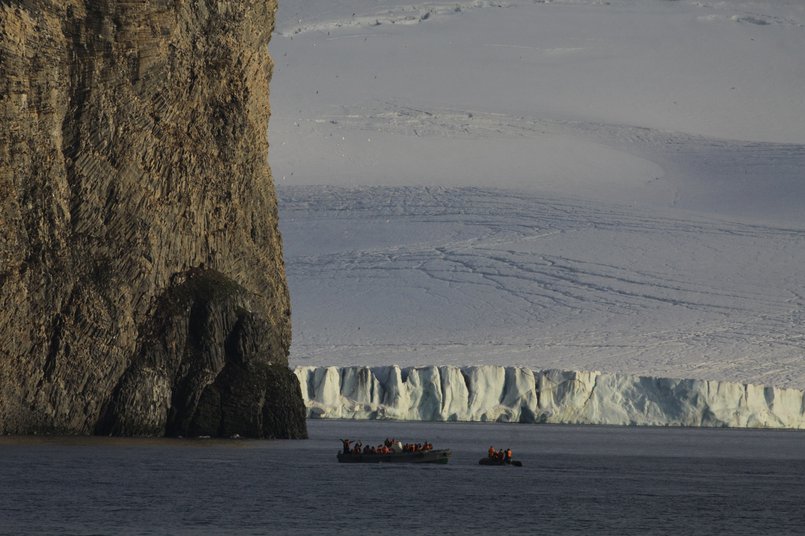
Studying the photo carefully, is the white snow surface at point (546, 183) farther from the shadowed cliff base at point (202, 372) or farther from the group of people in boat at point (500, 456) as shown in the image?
the shadowed cliff base at point (202, 372)

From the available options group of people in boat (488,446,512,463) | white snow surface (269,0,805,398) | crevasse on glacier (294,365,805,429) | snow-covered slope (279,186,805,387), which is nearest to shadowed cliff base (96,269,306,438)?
group of people in boat (488,446,512,463)

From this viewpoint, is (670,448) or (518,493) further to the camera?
(670,448)

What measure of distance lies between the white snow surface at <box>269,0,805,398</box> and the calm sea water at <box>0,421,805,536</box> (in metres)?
24.8

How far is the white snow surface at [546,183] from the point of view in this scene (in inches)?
3780

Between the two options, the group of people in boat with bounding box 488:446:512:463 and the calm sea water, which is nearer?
the calm sea water

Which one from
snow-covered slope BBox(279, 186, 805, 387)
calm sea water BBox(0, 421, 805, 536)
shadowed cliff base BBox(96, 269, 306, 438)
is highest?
snow-covered slope BBox(279, 186, 805, 387)

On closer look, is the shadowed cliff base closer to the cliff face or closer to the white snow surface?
the cliff face

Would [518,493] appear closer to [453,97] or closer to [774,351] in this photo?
[774,351]

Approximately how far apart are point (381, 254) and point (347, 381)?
86.0ft

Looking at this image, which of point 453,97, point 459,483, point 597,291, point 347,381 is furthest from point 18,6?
point 453,97

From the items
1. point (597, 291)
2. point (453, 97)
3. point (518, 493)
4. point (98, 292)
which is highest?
point (453, 97)

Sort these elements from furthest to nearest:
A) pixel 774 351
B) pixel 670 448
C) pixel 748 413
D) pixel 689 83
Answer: pixel 689 83
pixel 774 351
pixel 748 413
pixel 670 448

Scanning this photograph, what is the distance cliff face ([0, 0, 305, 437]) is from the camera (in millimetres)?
57906

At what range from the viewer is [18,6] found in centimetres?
5838
